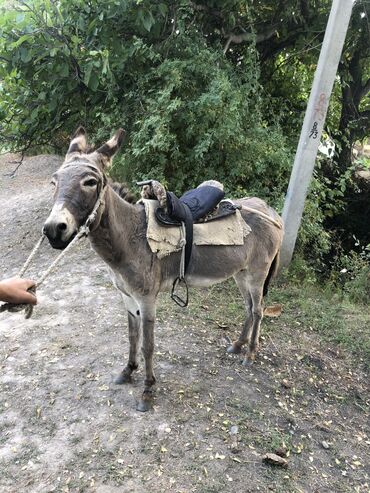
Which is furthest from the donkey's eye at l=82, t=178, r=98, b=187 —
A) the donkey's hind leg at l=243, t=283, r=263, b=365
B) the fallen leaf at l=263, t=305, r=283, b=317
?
the fallen leaf at l=263, t=305, r=283, b=317

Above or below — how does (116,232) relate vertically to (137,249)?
above

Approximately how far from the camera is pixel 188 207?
10.9 ft

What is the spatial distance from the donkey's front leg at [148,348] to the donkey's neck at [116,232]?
421mm

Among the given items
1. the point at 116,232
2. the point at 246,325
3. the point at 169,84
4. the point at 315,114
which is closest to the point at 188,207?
the point at 116,232

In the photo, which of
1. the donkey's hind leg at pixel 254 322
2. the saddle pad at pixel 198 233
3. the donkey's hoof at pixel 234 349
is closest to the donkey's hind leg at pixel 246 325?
the donkey's hoof at pixel 234 349

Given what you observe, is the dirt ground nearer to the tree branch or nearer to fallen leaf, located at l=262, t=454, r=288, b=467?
fallen leaf, located at l=262, t=454, r=288, b=467

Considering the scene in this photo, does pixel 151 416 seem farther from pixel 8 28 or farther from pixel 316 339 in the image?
pixel 8 28

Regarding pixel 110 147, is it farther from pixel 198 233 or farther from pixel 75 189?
pixel 198 233

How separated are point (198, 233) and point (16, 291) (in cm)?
163

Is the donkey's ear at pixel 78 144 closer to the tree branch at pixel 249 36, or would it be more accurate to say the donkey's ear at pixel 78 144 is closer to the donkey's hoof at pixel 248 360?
the donkey's hoof at pixel 248 360

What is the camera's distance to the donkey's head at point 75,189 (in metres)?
2.16

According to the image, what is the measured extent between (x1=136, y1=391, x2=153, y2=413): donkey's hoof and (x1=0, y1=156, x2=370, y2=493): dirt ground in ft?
0.16

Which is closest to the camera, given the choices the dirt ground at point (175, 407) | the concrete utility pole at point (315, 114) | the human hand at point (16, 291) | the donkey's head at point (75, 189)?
the human hand at point (16, 291)

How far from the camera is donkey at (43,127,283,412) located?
7.64 feet
